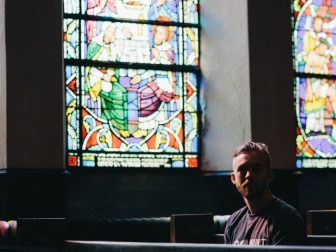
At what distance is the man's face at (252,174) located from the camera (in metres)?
3.87

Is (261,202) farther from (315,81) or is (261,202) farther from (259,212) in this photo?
(315,81)

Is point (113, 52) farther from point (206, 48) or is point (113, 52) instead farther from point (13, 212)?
point (13, 212)

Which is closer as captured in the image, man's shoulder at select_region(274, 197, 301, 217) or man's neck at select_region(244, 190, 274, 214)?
man's shoulder at select_region(274, 197, 301, 217)

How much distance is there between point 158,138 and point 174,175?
374 millimetres

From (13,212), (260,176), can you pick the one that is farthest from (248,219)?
(13,212)

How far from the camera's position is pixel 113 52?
8.23 meters

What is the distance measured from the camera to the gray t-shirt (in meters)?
3.67

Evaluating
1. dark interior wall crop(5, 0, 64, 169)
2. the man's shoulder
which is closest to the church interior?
dark interior wall crop(5, 0, 64, 169)

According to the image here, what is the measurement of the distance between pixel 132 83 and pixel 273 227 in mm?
4670

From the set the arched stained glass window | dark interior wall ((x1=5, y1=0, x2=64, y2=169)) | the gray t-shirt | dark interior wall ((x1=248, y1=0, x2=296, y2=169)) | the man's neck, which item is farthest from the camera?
the arched stained glass window

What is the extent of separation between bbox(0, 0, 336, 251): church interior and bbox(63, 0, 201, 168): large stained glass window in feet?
0.39

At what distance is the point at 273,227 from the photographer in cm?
371

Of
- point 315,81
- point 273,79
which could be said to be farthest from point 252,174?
point 315,81

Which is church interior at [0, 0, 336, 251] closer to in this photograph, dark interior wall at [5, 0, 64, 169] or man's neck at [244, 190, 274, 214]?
dark interior wall at [5, 0, 64, 169]
